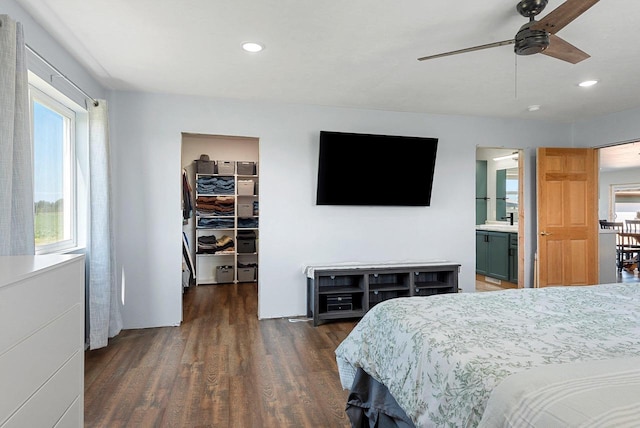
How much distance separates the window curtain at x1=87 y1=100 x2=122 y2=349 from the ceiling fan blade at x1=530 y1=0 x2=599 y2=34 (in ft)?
10.2

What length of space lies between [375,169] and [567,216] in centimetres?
252

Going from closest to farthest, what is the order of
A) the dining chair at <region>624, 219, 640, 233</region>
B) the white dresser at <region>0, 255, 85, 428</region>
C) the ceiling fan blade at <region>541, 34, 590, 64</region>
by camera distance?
the white dresser at <region>0, 255, 85, 428</region> < the ceiling fan blade at <region>541, 34, 590, 64</region> < the dining chair at <region>624, 219, 640, 233</region>

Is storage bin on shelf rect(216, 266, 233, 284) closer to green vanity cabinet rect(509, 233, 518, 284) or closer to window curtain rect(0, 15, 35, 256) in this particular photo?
window curtain rect(0, 15, 35, 256)

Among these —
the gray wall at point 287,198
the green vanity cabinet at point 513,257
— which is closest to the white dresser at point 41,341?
the gray wall at point 287,198

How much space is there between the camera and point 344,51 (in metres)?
2.67

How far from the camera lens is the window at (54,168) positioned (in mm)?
2553

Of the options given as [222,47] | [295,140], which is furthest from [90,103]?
[295,140]

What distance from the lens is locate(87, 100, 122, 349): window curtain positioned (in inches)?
117

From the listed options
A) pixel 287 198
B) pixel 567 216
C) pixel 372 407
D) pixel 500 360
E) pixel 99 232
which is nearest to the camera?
pixel 500 360

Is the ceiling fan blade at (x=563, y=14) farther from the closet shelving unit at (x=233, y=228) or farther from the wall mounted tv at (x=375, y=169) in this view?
the closet shelving unit at (x=233, y=228)

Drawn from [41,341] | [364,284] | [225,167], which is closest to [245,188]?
[225,167]

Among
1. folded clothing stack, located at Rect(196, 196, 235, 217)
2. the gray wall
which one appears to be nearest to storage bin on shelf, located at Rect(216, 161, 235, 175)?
folded clothing stack, located at Rect(196, 196, 235, 217)

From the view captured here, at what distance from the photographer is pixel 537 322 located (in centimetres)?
155

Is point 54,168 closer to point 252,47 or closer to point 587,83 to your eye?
point 252,47
